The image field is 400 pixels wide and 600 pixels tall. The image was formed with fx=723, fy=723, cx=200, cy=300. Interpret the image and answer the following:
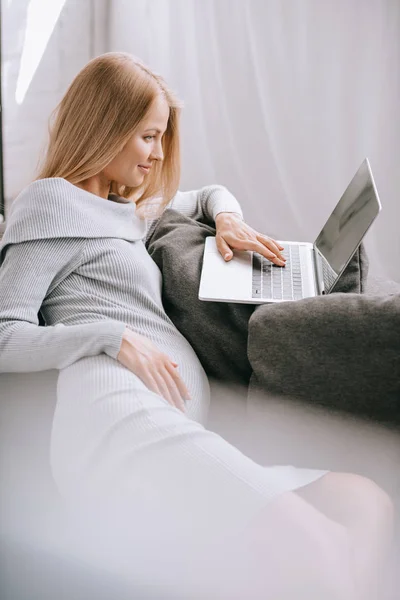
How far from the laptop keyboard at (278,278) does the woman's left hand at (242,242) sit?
0.05 feet

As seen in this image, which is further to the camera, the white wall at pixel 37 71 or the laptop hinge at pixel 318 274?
the white wall at pixel 37 71

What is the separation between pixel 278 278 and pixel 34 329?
35 cm

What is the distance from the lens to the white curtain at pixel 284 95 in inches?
79.4

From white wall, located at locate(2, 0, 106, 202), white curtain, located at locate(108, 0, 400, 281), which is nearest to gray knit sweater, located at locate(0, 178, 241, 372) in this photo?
white curtain, located at locate(108, 0, 400, 281)

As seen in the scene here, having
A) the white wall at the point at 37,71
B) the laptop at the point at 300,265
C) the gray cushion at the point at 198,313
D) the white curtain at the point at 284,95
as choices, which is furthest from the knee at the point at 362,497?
the white wall at the point at 37,71

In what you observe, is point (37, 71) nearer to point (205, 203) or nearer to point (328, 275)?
point (205, 203)

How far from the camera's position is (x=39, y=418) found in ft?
2.43

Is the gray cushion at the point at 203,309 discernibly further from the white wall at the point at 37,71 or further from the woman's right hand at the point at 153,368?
the white wall at the point at 37,71

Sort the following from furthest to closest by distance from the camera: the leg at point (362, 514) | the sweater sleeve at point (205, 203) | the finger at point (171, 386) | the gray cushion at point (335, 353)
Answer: the sweater sleeve at point (205, 203), the finger at point (171, 386), the gray cushion at point (335, 353), the leg at point (362, 514)

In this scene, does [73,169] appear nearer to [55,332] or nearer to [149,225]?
[149,225]

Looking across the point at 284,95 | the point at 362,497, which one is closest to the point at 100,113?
the point at 362,497

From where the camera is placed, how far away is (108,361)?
788mm

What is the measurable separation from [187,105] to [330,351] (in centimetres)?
179

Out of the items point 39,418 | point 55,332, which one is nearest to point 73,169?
point 55,332
